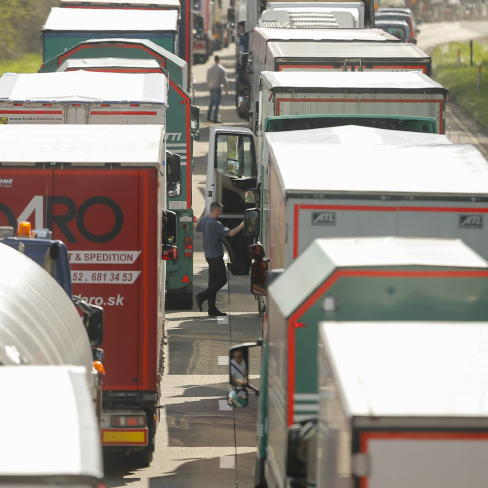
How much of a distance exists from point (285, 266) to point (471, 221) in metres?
1.60

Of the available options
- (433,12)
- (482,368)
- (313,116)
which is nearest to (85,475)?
(482,368)

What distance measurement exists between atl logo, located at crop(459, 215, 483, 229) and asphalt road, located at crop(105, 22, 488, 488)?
300 cm

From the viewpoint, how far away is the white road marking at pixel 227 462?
1377cm

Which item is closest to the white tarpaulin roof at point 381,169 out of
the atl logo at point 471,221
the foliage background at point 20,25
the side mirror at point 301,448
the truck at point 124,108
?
the atl logo at point 471,221

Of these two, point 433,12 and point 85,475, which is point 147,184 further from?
point 433,12

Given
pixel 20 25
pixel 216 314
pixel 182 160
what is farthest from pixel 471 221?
pixel 20 25

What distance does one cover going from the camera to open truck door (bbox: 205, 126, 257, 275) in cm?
2358

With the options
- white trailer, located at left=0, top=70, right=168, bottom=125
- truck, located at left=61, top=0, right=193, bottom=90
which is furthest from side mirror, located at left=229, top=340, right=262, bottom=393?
truck, located at left=61, top=0, right=193, bottom=90

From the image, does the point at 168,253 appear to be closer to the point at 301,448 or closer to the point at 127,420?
the point at 127,420

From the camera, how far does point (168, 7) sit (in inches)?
1455

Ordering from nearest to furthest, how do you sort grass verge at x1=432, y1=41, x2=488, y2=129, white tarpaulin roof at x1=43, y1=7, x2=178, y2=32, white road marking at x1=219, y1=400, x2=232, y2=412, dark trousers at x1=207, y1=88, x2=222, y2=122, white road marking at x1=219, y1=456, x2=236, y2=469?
white road marking at x1=219, y1=456, x2=236, y2=469, white road marking at x1=219, y1=400, x2=232, y2=412, white tarpaulin roof at x1=43, y1=7, x2=178, y2=32, dark trousers at x1=207, y1=88, x2=222, y2=122, grass verge at x1=432, y1=41, x2=488, y2=129

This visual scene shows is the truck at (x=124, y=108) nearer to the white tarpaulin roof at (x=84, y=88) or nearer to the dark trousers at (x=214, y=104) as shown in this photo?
the white tarpaulin roof at (x=84, y=88)

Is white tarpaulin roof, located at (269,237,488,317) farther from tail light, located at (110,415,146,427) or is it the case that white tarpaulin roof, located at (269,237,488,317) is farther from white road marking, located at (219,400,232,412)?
white road marking, located at (219,400,232,412)

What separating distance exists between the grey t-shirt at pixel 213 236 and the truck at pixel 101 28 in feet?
37.8
